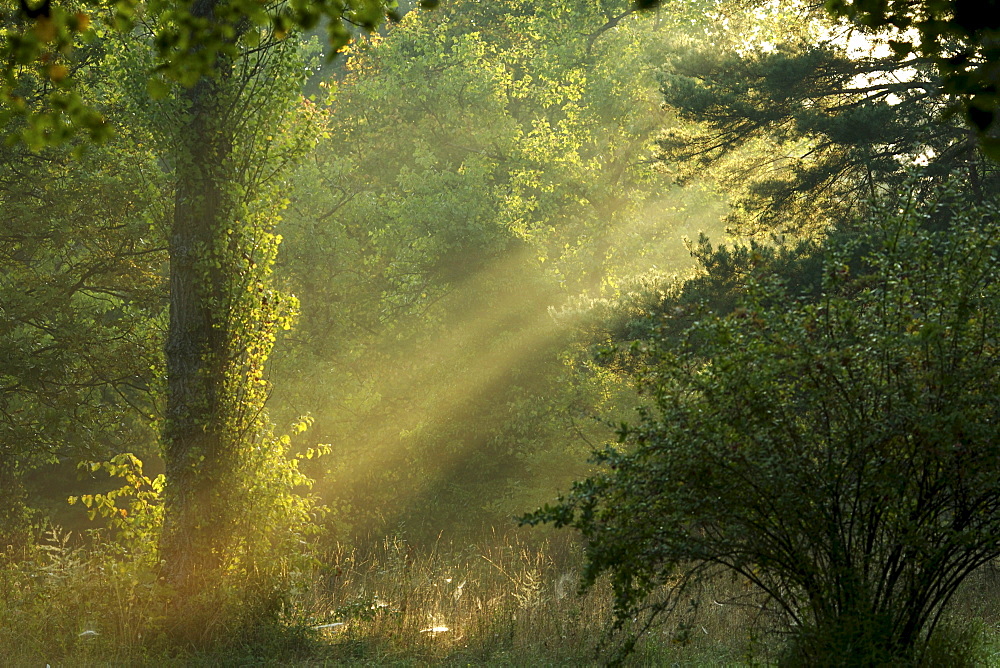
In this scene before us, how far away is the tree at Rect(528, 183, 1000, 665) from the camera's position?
20.0 ft

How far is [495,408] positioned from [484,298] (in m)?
2.71

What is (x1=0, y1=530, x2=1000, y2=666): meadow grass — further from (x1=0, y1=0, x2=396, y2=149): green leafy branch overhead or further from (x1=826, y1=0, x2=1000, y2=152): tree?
(x1=0, y1=0, x2=396, y2=149): green leafy branch overhead

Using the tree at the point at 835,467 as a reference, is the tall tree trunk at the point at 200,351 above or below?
above

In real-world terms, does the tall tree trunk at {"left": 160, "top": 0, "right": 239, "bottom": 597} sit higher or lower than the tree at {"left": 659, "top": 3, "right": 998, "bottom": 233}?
lower

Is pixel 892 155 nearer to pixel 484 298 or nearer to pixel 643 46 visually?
pixel 484 298

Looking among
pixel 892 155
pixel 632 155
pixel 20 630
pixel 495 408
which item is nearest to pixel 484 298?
pixel 495 408

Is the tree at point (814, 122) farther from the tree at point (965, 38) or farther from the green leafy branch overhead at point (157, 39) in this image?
the green leafy branch overhead at point (157, 39)

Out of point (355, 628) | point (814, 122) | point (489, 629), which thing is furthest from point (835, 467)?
point (814, 122)

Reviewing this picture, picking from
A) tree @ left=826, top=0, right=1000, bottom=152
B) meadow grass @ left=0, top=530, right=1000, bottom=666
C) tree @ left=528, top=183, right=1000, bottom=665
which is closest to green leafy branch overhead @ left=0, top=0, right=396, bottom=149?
tree @ left=826, top=0, right=1000, bottom=152

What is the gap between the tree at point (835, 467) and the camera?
6.10m

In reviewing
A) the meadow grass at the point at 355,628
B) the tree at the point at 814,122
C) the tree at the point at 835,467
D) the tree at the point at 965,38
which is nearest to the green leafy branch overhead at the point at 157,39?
the tree at the point at 965,38

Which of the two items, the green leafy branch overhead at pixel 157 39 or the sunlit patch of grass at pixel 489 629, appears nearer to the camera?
the green leafy branch overhead at pixel 157 39

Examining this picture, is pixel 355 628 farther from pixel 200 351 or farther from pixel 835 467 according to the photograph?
pixel 835 467

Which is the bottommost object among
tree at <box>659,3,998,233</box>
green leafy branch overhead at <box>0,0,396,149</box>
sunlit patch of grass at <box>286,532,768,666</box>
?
sunlit patch of grass at <box>286,532,768,666</box>
